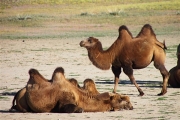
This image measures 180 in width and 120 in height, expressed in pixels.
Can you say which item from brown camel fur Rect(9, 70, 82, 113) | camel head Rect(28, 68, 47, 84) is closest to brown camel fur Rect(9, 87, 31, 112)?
brown camel fur Rect(9, 70, 82, 113)

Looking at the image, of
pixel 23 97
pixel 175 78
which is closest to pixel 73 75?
pixel 175 78

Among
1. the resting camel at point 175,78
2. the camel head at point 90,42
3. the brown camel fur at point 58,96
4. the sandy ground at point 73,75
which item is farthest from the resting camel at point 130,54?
the brown camel fur at point 58,96

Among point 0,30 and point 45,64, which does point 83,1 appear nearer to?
point 0,30

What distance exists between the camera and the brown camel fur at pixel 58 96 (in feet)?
38.2

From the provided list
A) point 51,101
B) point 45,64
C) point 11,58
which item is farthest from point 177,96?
point 11,58

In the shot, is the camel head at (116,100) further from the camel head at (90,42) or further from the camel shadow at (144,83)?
the camel shadow at (144,83)

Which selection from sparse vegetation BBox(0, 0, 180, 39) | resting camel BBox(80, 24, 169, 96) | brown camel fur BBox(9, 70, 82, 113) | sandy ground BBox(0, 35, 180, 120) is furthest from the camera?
sparse vegetation BBox(0, 0, 180, 39)

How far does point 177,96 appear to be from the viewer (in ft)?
47.2

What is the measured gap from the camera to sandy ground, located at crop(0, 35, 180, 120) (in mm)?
11719

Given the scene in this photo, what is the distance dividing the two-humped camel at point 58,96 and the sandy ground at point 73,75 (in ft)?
0.47

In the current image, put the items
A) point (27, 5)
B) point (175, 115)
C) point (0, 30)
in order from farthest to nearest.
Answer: point (27, 5) → point (0, 30) → point (175, 115)

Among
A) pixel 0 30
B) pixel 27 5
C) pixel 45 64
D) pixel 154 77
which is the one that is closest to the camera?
pixel 154 77

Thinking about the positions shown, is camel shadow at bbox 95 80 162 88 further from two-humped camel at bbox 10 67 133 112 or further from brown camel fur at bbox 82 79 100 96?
two-humped camel at bbox 10 67 133 112

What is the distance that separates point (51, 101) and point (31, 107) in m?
0.37
